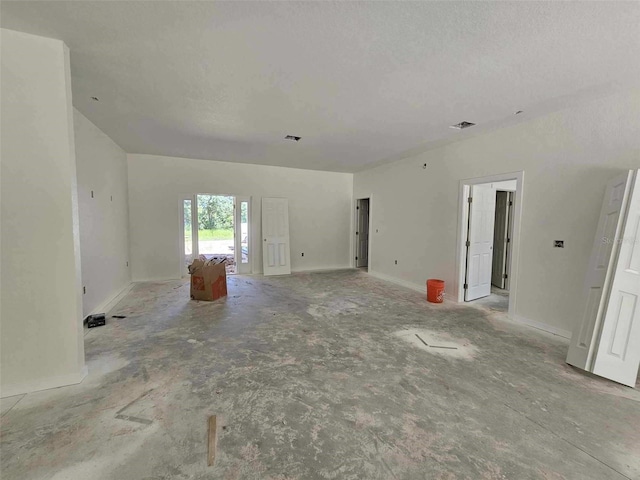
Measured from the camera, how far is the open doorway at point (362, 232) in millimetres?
7688

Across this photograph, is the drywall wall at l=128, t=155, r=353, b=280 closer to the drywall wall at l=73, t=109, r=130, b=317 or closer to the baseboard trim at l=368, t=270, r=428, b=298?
the drywall wall at l=73, t=109, r=130, b=317

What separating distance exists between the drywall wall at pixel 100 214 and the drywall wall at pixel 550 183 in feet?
17.0

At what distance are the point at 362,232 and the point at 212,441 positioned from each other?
661 centimetres

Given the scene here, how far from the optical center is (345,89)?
2684 mm

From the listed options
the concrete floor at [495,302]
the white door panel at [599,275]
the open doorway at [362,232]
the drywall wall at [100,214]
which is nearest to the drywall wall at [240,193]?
the open doorway at [362,232]

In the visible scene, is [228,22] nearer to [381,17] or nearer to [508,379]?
[381,17]

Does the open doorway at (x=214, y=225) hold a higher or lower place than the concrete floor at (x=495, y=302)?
higher

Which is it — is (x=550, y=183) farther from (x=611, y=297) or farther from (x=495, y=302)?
(x=495, y=302)

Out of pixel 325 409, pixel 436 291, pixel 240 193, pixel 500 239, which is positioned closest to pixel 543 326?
pixel 436 291

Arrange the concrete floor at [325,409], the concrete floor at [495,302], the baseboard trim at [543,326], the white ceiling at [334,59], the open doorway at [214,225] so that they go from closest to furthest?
the concrete floor at [325,409] < the white ceiling at [334,59] < the baseboard trim at [543,326] < the concrete floor at [495,302] < the open doorway at [214,225]

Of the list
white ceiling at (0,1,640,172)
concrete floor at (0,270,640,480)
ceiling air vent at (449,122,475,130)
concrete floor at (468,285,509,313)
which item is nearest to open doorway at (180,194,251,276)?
white ceiling at (0,1,640,172)

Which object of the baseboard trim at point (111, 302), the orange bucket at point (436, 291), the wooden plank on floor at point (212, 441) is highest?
the orange bucket at point (436, 291)

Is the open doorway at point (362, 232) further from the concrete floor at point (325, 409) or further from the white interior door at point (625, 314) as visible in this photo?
the white interior door at point (625, 314)

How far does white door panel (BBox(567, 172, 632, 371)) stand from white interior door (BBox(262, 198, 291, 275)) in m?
5.33
